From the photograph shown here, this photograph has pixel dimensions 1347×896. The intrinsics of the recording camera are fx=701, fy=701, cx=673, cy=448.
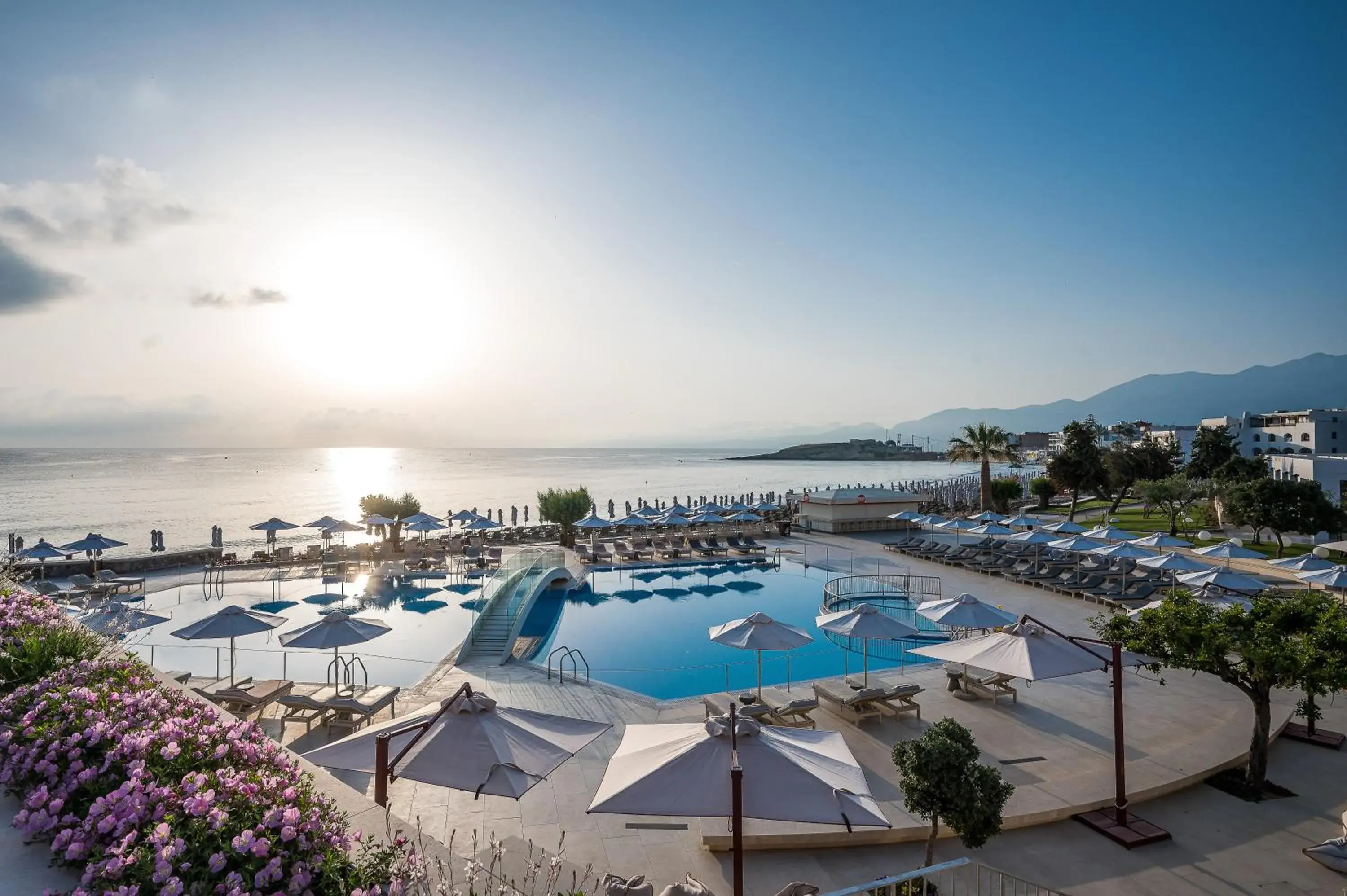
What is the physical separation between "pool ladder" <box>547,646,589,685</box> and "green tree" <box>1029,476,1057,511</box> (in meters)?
40.4

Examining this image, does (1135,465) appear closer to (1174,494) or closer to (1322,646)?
(1174,494)

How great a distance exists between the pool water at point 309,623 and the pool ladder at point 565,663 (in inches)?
99.6

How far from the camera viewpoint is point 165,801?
3.57 m

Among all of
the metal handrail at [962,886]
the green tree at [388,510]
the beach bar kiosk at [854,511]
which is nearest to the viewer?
the metal handrail at [962,886]

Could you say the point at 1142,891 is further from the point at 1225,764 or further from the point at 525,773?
the point at 525,773

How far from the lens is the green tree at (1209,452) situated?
44.0m

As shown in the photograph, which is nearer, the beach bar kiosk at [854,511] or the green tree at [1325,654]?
the green tree at [1325,654]

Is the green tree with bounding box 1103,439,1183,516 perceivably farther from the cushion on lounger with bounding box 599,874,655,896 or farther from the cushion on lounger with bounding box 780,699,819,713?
the cushion on lounger with bounding box 599,874,655,896

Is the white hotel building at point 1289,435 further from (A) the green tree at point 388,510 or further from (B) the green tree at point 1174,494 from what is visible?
(A) the green tree at point 388,510

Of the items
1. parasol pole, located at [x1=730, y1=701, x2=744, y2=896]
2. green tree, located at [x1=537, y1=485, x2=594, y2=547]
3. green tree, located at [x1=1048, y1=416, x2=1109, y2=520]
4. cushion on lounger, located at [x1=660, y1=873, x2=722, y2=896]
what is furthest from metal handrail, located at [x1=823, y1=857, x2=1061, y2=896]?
green tree, located at [x1=1048, y1=416, x2=1109, y2=520]

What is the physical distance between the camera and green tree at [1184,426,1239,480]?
4397 centimetres

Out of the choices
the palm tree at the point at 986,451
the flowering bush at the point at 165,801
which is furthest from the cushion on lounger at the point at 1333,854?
the palm tree at the point at 986,451

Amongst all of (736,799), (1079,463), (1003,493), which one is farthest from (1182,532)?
(736,799)

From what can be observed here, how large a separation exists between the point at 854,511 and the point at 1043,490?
62.5ft
